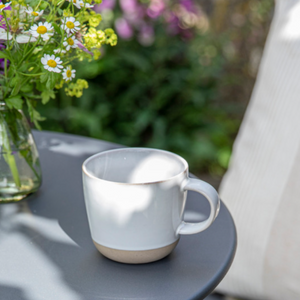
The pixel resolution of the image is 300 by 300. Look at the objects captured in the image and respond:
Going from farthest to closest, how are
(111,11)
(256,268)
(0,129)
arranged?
1. (111,11)
2. (256,268)
3. (0,129)

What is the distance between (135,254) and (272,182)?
52 centimetres

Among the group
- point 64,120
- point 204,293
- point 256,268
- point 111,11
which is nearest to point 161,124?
point 64,120

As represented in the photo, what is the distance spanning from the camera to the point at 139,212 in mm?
464

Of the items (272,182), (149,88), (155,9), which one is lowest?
(149,88)

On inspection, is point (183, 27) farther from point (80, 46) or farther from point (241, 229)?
point (80, 46)

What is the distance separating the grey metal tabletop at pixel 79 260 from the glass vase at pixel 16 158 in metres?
0.03

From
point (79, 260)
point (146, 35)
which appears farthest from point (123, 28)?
point (79, 260)

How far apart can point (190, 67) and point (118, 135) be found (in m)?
0.54

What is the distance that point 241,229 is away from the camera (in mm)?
948

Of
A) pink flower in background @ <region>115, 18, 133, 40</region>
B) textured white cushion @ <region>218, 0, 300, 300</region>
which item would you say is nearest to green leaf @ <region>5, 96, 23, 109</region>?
textured white cushion @ <region>218, 0, 300, 300</region>

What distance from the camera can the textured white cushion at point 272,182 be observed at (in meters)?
0.86

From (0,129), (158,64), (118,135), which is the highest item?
(0,129)

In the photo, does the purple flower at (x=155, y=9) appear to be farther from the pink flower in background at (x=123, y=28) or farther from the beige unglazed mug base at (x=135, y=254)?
the beige unglazed mug base at (x=135, y=254)

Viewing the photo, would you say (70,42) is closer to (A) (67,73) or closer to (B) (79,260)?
(A) (67,73)
